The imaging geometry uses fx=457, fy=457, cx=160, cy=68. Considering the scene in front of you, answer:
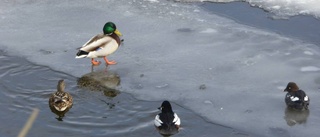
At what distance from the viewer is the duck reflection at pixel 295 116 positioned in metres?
5.15

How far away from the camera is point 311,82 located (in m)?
6.00

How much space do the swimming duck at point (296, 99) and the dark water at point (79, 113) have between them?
799 mm

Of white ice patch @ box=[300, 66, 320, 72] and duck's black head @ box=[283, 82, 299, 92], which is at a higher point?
duck's black head @ box=[283, 82, 299, 92]

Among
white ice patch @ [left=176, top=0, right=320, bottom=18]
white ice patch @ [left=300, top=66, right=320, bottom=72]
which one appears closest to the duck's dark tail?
white ice patch @ [left=300, top=66, right=320, bottom=72]

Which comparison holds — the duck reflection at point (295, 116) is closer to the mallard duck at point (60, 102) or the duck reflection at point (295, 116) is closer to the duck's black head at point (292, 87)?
the duck's black head at point (292, 87)

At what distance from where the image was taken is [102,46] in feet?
22.3

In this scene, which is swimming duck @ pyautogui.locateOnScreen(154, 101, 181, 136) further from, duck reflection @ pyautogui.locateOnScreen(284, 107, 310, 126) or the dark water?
duck reflection @ pyautogui.locateOnScreen(284, 107, 310, 126)

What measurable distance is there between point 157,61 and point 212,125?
73.8 inches

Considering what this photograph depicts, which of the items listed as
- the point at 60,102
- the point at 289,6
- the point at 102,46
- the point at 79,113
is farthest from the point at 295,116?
the point at 289,6

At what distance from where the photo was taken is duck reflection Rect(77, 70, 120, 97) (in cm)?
601

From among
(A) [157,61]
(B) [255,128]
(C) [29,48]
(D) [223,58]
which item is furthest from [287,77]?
(C) [29,48]

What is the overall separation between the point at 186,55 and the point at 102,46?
4.17 feet

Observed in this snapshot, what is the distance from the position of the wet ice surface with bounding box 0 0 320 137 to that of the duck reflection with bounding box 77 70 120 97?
0.13 meters

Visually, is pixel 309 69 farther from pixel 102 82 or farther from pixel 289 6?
pixel 102 82
